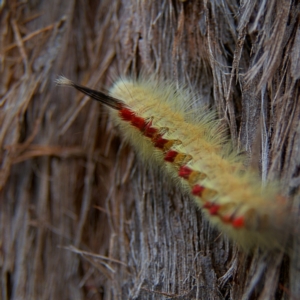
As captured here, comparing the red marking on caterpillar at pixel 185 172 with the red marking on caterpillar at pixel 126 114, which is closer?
the red marking on caterpillar at pixel 185 172

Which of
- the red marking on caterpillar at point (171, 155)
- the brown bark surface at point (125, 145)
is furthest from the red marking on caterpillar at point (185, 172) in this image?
the brown bark surface at point (125, 145)

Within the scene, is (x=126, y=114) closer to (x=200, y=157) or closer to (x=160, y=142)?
(x=160, y=142)

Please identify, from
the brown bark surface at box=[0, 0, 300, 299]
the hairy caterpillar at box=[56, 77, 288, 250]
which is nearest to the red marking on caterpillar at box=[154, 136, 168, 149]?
the hairy caterpillar at box=[56, 77, 288, 250]

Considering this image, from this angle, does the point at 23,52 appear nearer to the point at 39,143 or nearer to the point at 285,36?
the point at 39,143

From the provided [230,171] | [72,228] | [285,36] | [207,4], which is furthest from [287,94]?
[72,228]

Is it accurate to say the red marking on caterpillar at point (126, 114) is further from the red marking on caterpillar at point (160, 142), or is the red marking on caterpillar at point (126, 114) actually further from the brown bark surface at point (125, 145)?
the brown bark surface at point (125, 145)
